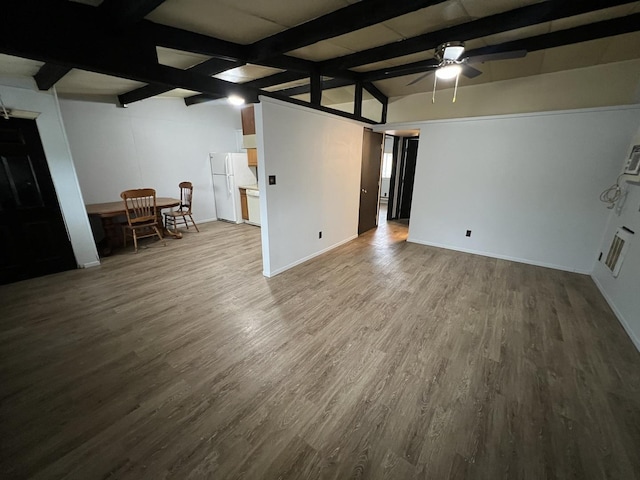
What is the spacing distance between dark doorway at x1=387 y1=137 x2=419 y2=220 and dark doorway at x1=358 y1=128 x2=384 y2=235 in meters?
0.86

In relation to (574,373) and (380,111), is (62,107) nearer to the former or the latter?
(380,111)

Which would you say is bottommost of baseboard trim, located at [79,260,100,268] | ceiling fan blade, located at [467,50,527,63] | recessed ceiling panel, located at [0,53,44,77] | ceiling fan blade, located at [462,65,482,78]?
baseboard trim, located at [79,260,100,268]

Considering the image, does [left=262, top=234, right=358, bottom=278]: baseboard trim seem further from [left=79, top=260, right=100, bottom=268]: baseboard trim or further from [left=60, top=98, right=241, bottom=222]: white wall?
[left=60, top=98, right=241, bottom=222]: white wall

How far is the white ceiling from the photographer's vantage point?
1.90 metres

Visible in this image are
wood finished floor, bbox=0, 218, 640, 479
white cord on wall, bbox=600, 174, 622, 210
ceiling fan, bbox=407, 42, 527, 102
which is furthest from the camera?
white cord on wall, bbox=600, 174, 622, 210

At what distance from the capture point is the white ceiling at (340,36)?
190cm

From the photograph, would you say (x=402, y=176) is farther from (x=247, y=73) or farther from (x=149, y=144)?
(x=149, y=144)

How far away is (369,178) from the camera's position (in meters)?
5.27

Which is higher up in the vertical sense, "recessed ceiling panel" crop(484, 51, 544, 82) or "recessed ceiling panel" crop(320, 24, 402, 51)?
"recessed ceiling panel" crop(484, 51, 544, 82)

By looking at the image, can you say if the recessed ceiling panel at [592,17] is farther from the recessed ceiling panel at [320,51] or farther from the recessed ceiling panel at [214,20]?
the recessed ceiling panel at [214,20]

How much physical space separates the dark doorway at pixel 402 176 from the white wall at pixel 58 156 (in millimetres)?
5948

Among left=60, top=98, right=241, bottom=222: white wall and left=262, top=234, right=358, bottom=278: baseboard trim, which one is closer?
left=262, top=234, right=358, bottom=278: baseboard trim

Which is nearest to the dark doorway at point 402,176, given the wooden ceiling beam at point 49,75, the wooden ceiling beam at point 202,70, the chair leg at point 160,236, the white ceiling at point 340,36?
the white ceiling at point 340,36

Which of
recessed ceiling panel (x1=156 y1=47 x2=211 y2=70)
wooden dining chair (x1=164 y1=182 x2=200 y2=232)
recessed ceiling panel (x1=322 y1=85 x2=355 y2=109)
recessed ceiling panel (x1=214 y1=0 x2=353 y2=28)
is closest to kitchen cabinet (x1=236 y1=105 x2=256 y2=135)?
recessed ceiling panel (x1=322 y1=85 x2=355 y2=109)
